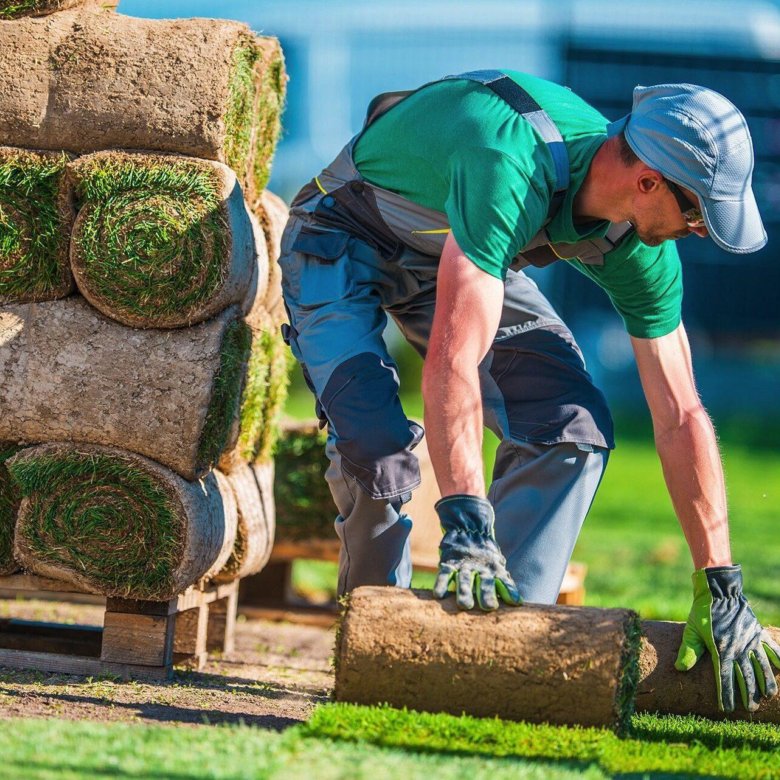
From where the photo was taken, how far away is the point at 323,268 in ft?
11.6

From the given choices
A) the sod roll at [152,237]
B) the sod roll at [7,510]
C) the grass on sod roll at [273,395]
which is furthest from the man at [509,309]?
the sod roll at [7,510]

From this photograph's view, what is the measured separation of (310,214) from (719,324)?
1665cm

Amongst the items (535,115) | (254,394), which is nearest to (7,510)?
(254,394)

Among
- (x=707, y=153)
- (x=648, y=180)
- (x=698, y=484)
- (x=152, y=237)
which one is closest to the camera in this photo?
(x=707, y=153)

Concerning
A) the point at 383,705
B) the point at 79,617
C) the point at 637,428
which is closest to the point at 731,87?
the point at 637,428

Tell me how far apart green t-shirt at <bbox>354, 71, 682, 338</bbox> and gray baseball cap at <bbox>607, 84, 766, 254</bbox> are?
0.19 m

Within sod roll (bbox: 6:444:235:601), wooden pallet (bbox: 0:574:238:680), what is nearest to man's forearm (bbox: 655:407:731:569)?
sod roll (bbox: 6:444:235:601)

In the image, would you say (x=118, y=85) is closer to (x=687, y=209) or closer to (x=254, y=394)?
(x=254, y=394)

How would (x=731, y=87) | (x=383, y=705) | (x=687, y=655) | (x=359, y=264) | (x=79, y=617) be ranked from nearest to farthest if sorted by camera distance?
(x=383, y=705) → (x=687, y=655) → (x=359, y=264) → (x=79, y=617) → (x=731, y=87)

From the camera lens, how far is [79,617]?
4996mm

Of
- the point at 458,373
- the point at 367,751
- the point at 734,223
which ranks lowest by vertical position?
the point at 367,751

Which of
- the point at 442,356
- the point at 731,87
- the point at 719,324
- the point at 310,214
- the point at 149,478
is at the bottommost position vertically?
the point at 719,324

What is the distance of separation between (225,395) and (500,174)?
128cm

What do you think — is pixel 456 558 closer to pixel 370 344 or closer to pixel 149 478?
pixel 370 344
